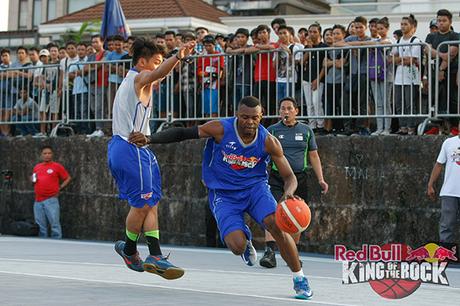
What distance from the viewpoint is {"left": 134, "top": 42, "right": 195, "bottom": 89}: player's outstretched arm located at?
34.0 feet

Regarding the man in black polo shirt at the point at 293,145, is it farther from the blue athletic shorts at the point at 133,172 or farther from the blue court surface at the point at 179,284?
the blue athletic shorts at the point at 133,172

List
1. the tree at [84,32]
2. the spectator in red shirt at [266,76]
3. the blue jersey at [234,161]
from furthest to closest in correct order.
A: the tree at [84,32] → the spectator in red shirt at [266,76] → the blue jersey at [234,161]

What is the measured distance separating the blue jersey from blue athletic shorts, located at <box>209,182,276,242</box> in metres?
0.07

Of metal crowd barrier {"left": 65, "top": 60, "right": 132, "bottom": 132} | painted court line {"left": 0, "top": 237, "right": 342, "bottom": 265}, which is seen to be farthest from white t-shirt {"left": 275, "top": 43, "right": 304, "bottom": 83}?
metal crowd barrier {"left": 65, "top": 60, "right": 132, "bottom": 132}

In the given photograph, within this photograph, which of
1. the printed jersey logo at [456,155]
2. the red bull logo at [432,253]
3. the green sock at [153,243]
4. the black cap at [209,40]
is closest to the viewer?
the green sock at [153,243]

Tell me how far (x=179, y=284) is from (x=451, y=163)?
518 centimetres

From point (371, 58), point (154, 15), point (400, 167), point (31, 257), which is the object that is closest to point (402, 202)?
point (400, 167)

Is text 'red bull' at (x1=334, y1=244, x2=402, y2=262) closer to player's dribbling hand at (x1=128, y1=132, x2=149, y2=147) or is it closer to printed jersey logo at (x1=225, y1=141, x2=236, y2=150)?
printed jersey logo at (x1=225, y1=141, x2=236, y2=150)

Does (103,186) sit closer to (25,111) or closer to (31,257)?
(25,111)

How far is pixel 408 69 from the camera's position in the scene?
15.4 meters

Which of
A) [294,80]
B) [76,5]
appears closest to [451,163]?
[294,80]

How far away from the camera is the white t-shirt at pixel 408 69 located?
15297 millimetres

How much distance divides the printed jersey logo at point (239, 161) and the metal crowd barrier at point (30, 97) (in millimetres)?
9752

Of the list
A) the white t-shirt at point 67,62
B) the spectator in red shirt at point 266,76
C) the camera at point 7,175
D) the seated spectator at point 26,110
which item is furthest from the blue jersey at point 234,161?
the camera at point 7,175
